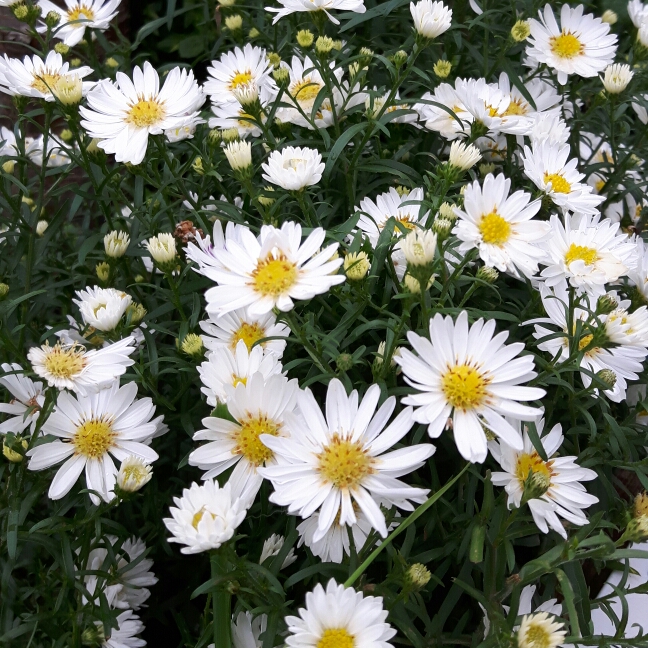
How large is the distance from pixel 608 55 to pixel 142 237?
44.6 inches

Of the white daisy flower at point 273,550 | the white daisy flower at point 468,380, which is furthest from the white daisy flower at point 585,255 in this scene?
the white daisy flower at point 273,550

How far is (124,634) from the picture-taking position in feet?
4.05

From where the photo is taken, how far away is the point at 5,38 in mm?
2324

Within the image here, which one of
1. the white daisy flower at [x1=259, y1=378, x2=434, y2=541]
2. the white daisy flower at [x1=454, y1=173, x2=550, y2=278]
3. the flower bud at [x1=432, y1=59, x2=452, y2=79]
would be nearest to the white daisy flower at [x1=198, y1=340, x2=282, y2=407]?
the white daisy flower at [x1=259, y1=378, x2=434, y2=541]

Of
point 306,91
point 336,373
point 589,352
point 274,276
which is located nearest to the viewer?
point 274,276

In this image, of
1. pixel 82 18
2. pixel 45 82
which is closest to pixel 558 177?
pixel 45 82

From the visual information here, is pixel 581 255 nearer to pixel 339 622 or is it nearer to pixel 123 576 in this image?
pixel 339 622

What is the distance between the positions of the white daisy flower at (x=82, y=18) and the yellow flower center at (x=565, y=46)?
3.27 feet

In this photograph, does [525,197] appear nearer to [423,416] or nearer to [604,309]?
[604,309]

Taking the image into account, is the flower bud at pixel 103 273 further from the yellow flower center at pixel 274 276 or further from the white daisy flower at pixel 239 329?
the yellow flower center at pixel 274 276

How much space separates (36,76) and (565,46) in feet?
3.67

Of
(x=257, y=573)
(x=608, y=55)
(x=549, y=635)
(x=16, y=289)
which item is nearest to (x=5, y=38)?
(x=16, y=289)

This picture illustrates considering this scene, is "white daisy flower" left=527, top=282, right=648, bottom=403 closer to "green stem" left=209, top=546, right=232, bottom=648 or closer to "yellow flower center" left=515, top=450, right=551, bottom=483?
"yellow flower center" left=515, top=450, right=551, bottom=483

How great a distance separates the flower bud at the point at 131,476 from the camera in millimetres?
1043
